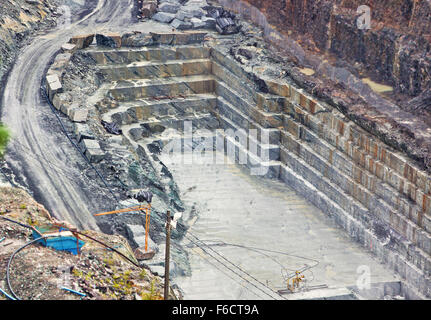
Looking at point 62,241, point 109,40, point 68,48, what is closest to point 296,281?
point 62,241

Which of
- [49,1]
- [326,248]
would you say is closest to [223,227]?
[326,248]

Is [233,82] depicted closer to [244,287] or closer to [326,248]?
[326,248]

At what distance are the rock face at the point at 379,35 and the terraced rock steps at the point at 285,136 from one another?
4.29 meters

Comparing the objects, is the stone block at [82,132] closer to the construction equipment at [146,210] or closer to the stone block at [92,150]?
the stone block at [92,150]

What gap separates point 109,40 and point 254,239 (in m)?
14.5

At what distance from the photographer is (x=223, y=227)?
93.0 feet

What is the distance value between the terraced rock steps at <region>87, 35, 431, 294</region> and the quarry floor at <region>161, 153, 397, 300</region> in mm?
760

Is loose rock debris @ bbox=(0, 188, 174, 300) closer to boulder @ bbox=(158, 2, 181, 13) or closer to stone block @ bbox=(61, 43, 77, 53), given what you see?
stone block @ bbox=(61, 43, 77, 53)

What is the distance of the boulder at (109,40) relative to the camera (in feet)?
121

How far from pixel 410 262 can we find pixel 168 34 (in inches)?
716

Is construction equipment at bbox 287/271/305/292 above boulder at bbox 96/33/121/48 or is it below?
below

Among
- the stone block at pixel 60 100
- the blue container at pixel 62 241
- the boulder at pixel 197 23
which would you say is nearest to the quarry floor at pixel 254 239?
the blue container at pixel 62 241

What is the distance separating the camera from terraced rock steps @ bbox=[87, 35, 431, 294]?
25766 millimetres

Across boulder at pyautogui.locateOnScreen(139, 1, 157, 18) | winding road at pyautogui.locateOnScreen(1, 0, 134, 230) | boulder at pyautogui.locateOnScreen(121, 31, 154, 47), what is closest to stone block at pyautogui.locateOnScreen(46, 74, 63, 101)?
winding road at pyautogui.locateOnScreen(1, 0, 134, 230)
